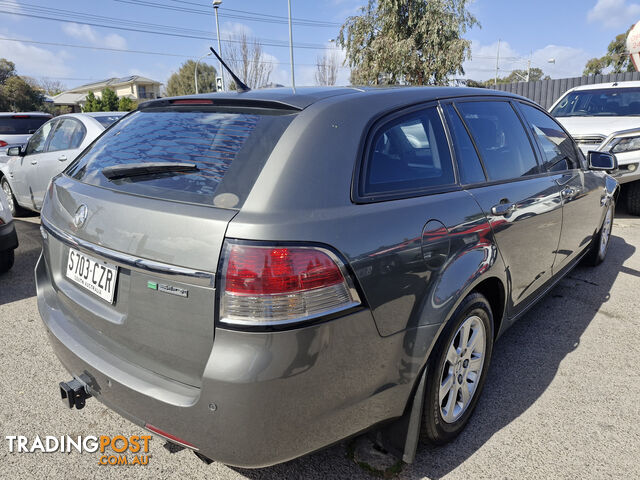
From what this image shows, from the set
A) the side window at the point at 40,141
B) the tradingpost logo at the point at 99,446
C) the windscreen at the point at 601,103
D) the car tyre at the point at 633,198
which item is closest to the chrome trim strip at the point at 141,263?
the tradingpost logo at the point at 99,446

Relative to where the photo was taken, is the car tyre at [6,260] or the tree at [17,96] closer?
the car tyre at [6,260]

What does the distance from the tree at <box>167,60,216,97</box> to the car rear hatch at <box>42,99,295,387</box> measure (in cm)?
6406

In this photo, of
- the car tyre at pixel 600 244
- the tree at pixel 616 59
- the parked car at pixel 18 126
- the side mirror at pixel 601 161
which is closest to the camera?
the side mirror at pixel 601 161

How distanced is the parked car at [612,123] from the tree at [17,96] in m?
53.7

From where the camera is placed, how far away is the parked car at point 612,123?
6762mm

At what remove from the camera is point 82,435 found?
2359mm

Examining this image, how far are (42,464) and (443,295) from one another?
1.98 m

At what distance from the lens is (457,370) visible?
2.26 metres

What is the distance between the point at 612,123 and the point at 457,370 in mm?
6685

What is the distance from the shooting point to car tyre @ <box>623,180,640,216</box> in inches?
282

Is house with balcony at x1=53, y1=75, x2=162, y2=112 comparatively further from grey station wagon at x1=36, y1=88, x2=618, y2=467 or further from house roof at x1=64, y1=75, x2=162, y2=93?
grey station wagon at x1=36, y1=88, x2=618, y2=467

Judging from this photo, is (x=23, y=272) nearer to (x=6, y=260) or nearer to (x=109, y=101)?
(x=6, y=260)

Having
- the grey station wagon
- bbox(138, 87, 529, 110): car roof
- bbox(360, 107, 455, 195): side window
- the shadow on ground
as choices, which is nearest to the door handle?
the grey station wagon

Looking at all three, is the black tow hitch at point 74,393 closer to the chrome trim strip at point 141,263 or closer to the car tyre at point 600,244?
the chrome trim strip at point 141,263
